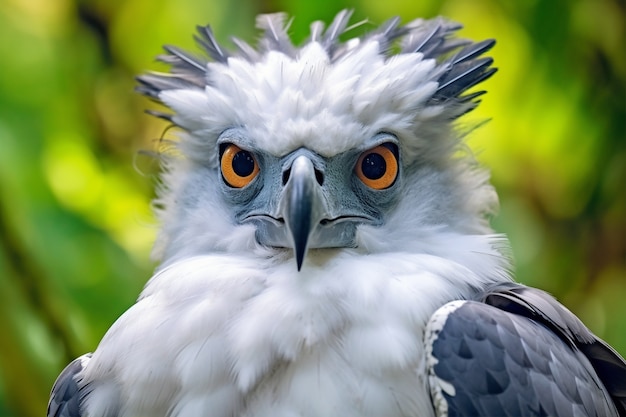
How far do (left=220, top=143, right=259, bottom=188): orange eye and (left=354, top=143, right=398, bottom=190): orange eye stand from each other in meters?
0.21

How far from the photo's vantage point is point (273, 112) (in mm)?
1571

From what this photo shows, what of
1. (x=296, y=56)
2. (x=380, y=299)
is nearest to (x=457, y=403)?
(x=380, y=299)

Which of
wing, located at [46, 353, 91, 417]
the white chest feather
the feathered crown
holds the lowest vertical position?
wing, located at [46, 353, 91, 417]

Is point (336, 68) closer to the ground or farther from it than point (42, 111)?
farther from it

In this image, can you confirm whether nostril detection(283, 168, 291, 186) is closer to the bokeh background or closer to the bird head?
the bird head

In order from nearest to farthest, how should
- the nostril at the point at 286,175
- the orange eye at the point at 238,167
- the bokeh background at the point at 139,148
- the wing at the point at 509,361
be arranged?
the wing at the point at 509,361, the nostril at the point at 286,175, the orange eye at the point at 238,167, the bokeh background at the point at 139,148

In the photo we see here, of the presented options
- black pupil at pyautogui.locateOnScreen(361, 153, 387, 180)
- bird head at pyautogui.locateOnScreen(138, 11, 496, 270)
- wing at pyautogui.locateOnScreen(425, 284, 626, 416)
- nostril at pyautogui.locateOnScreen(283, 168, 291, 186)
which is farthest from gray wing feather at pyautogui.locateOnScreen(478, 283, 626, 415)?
nostril at pyautogui.locateOnScreen(283, 168, 291, 186)

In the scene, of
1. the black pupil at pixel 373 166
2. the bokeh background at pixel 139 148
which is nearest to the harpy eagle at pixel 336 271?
the black pupil at pixel 373 166

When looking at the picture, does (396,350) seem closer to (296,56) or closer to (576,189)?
(296,56)

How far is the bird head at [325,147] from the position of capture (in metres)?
1.53

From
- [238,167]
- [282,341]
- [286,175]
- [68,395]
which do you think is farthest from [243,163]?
[68,395]

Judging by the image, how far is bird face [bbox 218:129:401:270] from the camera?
4.74 ft

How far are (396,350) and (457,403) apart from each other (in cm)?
14

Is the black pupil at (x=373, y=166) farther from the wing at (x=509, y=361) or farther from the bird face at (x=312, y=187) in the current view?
the wing at (x=509, y=361)
